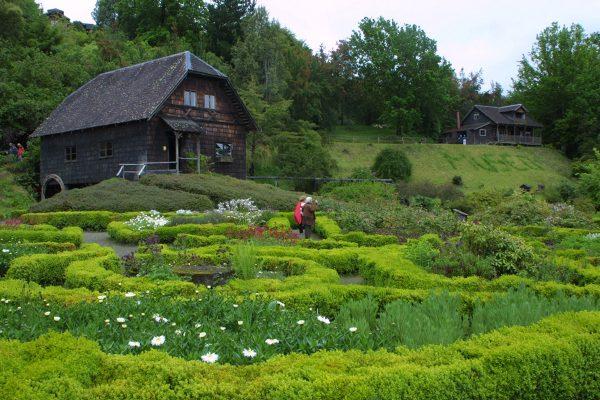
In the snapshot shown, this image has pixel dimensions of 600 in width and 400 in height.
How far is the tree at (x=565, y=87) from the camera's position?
209 feet

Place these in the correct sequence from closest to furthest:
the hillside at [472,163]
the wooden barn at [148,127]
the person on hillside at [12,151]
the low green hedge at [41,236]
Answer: the low green hedge at [41,236], the wooden barn at [148,127], the person on hillside at [12,151], the hillside at [472,163]

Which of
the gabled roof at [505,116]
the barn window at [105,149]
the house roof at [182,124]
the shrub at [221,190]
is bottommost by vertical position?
the shrub at [221,190]

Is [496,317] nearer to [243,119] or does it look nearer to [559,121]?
[243,119]

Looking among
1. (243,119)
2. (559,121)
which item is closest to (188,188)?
(243,119)

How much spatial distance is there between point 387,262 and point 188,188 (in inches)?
597

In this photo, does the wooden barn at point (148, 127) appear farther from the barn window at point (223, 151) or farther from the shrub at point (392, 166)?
the shrub at point (392, 166)

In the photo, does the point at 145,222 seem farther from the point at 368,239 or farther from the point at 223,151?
the point at 223,151

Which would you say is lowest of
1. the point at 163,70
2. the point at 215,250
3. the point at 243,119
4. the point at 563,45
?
the point at 215,250

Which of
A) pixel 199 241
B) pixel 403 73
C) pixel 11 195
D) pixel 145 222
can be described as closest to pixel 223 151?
pixel 11 195

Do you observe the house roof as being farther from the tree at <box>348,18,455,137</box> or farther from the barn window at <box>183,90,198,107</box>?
the tree at <box>348,18,455,137</box>

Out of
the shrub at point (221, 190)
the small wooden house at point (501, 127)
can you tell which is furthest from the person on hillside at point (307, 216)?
the small wooden house at point (501, 127)

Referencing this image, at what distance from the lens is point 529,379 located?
15.3 ft

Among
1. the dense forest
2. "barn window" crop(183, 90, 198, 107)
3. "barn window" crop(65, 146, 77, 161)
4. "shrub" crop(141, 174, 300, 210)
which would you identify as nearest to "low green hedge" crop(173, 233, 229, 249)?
"shrub" crop(141, 174, 300, 210)

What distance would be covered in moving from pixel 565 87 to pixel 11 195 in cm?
6258
